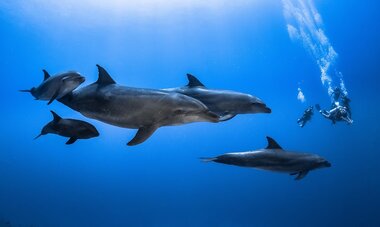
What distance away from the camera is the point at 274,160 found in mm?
5941

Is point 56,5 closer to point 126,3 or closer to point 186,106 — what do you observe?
point 126,3

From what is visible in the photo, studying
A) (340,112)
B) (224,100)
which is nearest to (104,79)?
(224,100)

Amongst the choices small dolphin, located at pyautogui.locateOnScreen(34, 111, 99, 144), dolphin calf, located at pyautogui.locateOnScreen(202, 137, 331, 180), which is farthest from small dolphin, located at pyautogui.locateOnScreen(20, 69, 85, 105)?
dolphin calf, located at pyautogui.locateOnScreen(202, 137, 331, 180)

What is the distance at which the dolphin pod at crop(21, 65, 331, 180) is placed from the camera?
3.85 m

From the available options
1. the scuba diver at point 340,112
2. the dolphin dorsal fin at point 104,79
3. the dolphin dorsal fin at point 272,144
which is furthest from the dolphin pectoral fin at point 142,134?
the scuba diver at point 340,112

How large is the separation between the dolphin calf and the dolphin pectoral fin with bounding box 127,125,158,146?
1.62 meters

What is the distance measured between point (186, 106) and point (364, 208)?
1703 inches

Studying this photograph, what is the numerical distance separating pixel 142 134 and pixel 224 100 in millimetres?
2237

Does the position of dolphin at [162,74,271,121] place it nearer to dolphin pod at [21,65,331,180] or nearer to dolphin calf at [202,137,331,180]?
dolphin pod at [21,65,331,180]

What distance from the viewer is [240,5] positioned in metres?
28.3

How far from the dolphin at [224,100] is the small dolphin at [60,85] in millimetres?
1553

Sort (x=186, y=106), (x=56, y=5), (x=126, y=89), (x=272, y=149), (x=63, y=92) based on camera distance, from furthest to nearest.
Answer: (x=56, y=5) < (x=272, y=149) < (x=63, y=92) < (x=126, y=89) < (x=186, y=106)

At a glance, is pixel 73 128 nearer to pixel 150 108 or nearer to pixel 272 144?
pixel 150 108

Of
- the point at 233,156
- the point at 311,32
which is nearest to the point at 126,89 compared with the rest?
the point at 233,156
